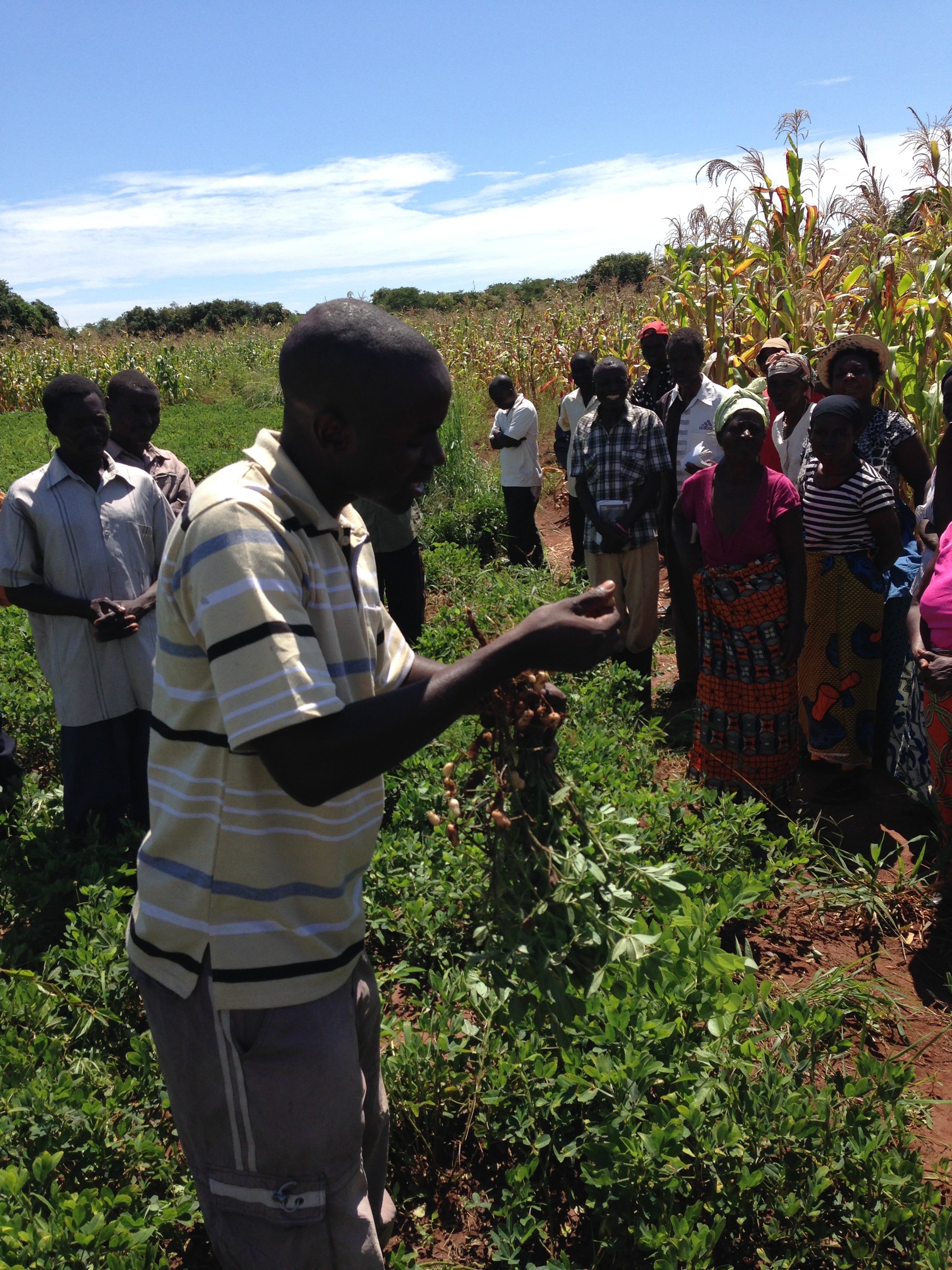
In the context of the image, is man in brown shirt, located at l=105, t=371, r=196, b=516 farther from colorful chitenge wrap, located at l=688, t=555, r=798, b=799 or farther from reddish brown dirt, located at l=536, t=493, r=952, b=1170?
reddish brown dirt, located at l=536, t=493, r=952, b=1170

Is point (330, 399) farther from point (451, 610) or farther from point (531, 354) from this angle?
point (531, 354)

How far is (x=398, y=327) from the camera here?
1.62m

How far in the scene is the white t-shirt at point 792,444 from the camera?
548 cm

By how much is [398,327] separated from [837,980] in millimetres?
2582

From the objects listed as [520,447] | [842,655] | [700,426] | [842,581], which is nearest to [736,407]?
[842,581]

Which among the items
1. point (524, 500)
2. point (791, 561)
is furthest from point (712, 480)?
point (524, 500)

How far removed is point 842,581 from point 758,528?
23.2 inches

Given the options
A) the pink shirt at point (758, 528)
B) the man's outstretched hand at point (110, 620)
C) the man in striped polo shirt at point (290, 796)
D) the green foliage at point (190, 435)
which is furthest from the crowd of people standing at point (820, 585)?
the green foliage at point (190, 435)

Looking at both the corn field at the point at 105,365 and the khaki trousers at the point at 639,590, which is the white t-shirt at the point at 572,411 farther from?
the corn field at the point at 105,365

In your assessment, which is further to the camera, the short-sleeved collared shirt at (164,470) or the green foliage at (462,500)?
the green foliage at (462,500)

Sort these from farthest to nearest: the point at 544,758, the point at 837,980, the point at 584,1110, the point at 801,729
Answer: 1. the point at 801,729
2. the point at 837,980
3. the point at 584,1110
4. the point at 544,758

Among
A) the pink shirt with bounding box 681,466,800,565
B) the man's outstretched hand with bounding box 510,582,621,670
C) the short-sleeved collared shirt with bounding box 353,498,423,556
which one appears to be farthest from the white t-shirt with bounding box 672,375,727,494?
the man's outstretched hand with bounding box 510,582,621,670

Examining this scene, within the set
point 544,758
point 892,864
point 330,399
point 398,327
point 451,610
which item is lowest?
point 892,864

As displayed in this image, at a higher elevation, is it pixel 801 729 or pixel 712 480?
pixel 712 480
